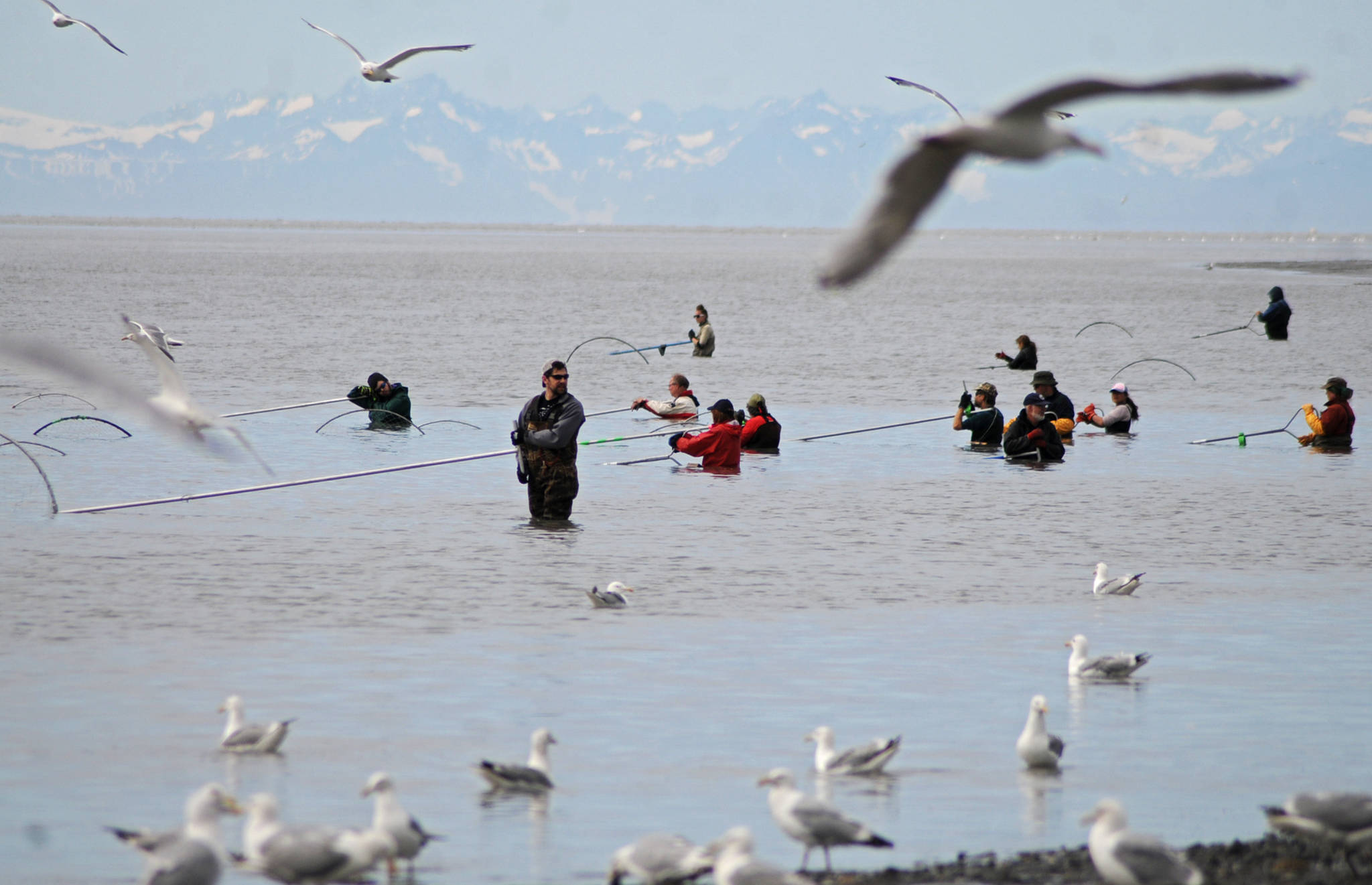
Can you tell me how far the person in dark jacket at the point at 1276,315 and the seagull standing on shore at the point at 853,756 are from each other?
3519 centimetres

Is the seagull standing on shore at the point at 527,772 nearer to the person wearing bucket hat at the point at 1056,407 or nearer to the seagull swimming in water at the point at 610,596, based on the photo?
the seagull swimming in water at the point at 610,596

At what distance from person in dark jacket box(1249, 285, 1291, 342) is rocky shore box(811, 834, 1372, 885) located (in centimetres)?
3563

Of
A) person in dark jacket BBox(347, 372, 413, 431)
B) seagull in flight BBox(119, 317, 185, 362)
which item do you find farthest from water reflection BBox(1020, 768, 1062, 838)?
person in dark jacket BBox(347, 372, 413, 431)

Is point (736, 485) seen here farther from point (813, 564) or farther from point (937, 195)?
point (937, 195)

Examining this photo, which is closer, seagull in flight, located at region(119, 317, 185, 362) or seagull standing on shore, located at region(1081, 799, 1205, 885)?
seagull standing on shore, located at region(1081, 799, 1205, 885)

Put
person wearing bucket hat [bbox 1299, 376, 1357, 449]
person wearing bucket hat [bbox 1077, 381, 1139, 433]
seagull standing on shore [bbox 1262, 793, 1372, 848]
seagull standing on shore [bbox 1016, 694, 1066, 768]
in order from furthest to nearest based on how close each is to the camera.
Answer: person wearing bucket hat [bbox 1077, 381, 1139, 433] → person wearing bucket hat [bbox 1299, 376, 1357, 449] → seagull standing on shore [bbox 1016, 694, 1066, 768] → seagull standing on shore [bbox 1262, 793, 1372, 848]

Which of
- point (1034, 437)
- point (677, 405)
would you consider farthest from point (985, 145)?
point (677, 405)

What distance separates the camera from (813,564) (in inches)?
612

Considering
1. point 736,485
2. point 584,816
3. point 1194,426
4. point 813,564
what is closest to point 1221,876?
point 584,816

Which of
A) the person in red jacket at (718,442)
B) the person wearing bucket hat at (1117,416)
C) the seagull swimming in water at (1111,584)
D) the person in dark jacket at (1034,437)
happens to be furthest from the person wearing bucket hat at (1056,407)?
the seagull swimming in water at (1111,584)

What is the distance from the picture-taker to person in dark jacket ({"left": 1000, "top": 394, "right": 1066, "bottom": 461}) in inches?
898

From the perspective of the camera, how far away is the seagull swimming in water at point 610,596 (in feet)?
43.0

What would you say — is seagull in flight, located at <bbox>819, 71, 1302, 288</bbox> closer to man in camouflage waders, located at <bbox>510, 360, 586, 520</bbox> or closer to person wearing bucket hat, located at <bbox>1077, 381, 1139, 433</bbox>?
man in camouflage waders, located at <bbox>510, 360, 586, 520</bbox>

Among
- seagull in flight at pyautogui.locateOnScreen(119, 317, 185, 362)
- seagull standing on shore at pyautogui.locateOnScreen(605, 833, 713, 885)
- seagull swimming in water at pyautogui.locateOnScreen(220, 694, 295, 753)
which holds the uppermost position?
seagull in flight at pyautogui.locateOnScreen(119, 317, 185, 362)
